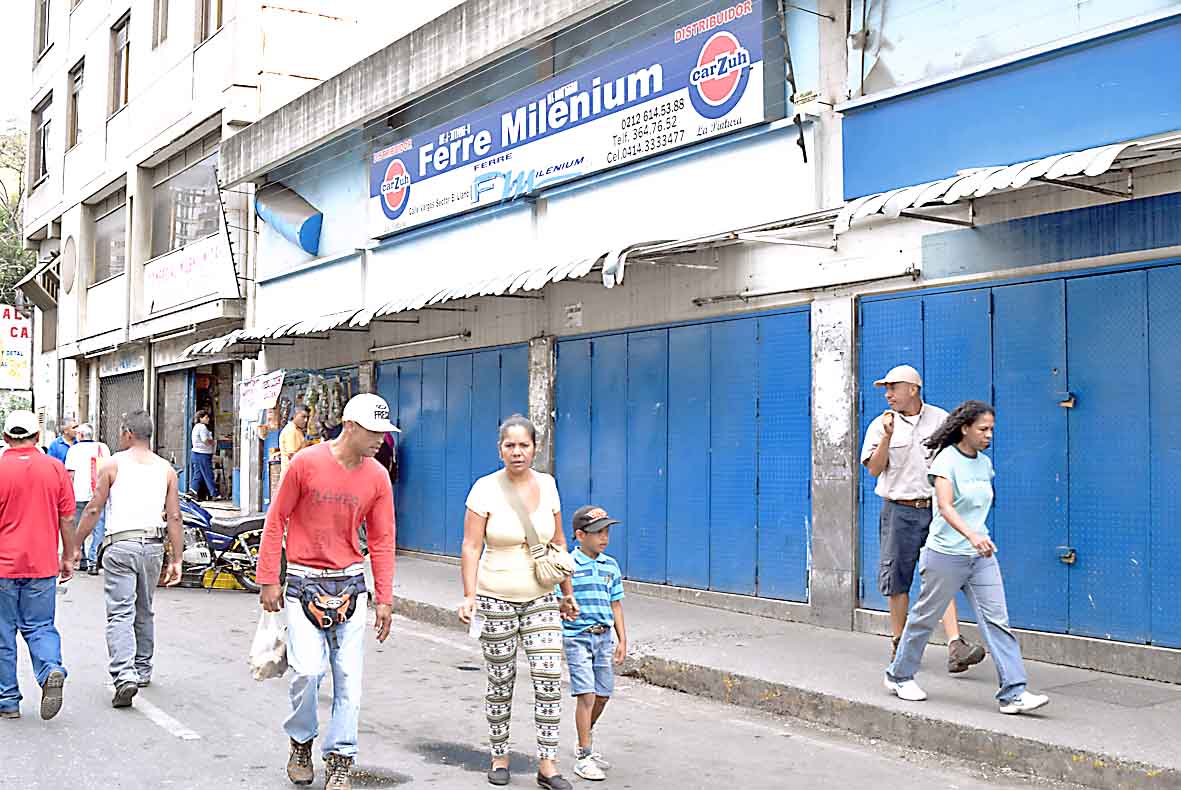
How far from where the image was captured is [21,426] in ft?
24.5

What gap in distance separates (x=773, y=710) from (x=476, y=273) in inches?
318

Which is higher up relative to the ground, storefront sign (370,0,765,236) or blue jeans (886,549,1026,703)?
storefront sign (370,0,765,236)

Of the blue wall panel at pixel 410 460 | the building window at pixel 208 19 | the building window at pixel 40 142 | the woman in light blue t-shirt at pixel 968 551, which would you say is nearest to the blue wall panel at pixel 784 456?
the woman in light blue t-shirt at pixel 968 551

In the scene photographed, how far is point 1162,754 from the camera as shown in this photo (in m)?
6.01

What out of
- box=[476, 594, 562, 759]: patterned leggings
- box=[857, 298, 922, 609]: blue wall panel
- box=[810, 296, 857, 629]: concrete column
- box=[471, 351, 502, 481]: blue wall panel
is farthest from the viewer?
box=[471, 351, 502, 481]: blue wall panel

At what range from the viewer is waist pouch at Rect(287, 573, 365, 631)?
5.62 meters

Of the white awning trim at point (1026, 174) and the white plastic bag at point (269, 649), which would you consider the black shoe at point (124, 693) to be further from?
the white awning trim at point (1026, 174)

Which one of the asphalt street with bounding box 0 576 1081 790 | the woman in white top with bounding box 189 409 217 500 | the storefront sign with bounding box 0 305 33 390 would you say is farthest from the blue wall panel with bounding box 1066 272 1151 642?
the storefront sign with bounding box 0 305 33 390

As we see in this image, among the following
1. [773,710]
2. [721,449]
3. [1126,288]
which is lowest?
[773,710]

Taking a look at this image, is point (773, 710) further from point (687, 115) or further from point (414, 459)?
point (414, 459)

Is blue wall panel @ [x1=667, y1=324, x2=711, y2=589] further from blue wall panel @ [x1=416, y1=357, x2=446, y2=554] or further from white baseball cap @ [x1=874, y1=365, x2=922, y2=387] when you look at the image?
blue wall panel @ [x1=416, y1=357, x2=446, y2=554]

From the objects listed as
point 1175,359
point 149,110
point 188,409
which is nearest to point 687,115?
point 1175,359

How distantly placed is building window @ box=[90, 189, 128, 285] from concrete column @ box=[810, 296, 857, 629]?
19678 mm

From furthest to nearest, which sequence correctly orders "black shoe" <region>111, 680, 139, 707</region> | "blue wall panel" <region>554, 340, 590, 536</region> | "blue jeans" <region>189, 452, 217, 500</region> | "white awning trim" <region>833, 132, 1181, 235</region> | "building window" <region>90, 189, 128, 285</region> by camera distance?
"building window" <region>90, 189, 128, 285</region>
"blue jeans" <region>189, 452, 217, 500</region>
"blue wall panel" <region>554, 340, 590, 536</region>
"black shoe" <region>111, 680, 139, 707</region>
"white awning trim" <region>833, 132, 1181, 235</region>
